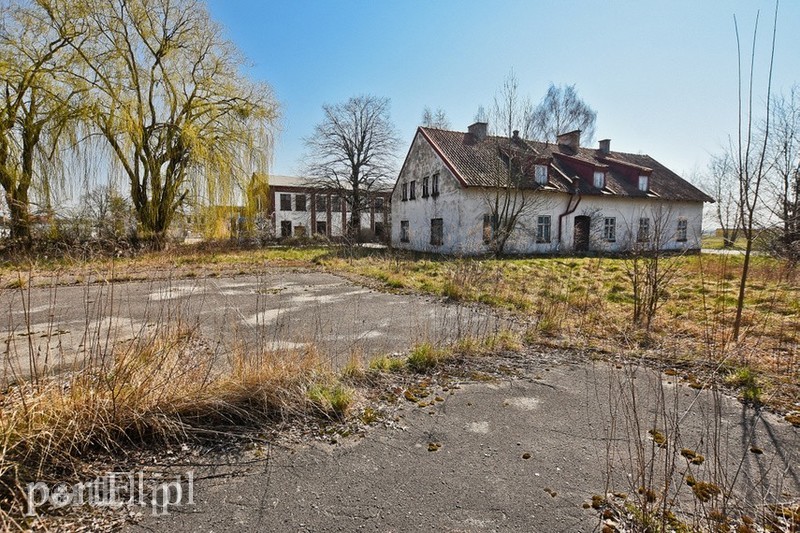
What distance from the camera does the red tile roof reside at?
1966 centimetres

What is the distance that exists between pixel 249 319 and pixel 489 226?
14198 mm

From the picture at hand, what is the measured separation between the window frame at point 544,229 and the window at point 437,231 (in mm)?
5388

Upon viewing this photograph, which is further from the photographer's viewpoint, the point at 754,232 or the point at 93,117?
the point at 93,117

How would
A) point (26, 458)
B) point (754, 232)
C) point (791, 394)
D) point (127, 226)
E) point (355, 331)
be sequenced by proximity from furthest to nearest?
point (127, 226) → point (355, 331) → point (754, 232) → point (791, 394) → point (26, 458)

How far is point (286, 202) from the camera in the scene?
40.4 metres

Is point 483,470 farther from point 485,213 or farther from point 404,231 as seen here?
point 404,231

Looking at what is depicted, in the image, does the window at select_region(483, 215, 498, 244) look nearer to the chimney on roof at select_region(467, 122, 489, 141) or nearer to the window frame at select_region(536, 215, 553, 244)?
the window frame at select_region(536, 215, 553, 244)

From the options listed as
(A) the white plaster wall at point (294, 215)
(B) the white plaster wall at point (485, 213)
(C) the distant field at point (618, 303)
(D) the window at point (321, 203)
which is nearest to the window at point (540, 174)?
(B) the white plaster wall at point (485, 213)

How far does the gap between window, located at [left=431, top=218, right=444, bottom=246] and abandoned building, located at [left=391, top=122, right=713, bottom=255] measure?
58 millimetres

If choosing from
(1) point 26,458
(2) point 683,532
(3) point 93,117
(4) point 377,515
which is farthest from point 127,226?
(2) point 683,532

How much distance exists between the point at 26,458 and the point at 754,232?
294 inches

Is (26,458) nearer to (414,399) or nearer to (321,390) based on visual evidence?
(321,390)

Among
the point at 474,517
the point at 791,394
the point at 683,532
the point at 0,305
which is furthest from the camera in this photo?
the point at 0,305

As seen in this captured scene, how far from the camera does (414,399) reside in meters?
3.24
